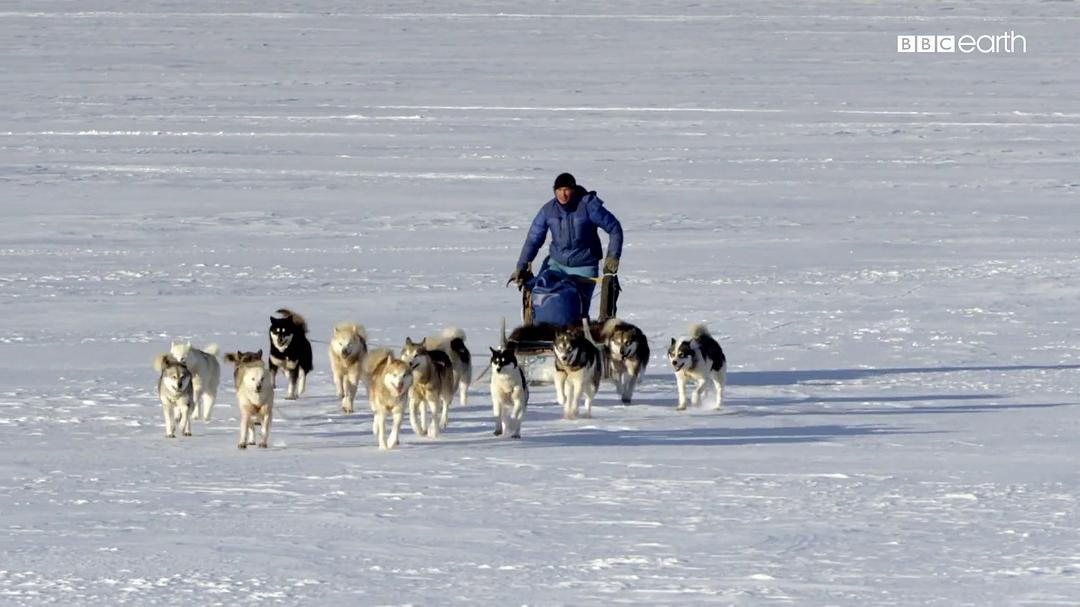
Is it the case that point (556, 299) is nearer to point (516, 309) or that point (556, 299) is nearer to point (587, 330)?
point (587, 330)

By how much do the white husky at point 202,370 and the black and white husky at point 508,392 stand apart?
59.5 inches

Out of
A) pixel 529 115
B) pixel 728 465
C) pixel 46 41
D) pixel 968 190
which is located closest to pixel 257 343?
pixel 728 465

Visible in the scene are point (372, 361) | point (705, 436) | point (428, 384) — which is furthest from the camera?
point (372, 361)

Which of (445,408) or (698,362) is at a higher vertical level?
(698,362)

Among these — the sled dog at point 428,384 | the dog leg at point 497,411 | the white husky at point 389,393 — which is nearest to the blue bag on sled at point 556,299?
the sled dog at point 428,384

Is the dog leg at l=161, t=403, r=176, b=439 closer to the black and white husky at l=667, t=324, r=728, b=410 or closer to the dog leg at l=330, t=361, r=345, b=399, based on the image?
the dog leg at l=330, t=361, r=345, b=399

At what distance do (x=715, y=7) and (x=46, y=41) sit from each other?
15.7 metres

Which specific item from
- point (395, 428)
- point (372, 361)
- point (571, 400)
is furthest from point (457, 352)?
point (395, 428)

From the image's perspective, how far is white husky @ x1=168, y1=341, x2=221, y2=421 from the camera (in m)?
9.92

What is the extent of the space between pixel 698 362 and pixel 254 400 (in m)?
2.55

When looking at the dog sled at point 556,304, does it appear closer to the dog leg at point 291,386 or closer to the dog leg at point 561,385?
the dog leg at point 561,385

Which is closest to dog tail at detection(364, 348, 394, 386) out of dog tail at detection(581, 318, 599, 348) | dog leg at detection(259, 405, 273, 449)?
dog leg at detection(259, 405, 273, 449)

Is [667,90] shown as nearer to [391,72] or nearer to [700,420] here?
[391,72]

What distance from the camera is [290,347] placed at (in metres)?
10.8
